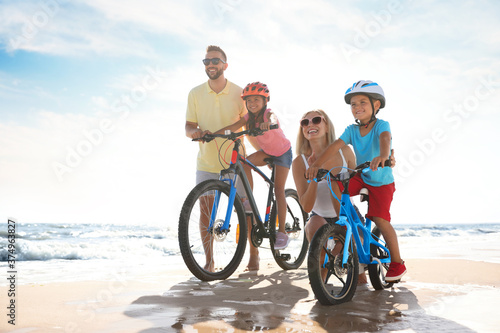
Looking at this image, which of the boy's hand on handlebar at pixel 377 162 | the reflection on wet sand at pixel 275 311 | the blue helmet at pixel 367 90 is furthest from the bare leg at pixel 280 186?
the boy's hand on handlebar at pixel 377 162

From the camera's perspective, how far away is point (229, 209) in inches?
158

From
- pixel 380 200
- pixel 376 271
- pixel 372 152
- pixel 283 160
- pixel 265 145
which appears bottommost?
pixel 376 271

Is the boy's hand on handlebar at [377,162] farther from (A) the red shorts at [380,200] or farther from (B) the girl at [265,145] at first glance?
(B) the girl at [265,145]

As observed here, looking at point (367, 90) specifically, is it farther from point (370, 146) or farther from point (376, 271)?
point (376, 271)

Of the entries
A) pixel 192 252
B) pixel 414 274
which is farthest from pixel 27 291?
pixel 414 274

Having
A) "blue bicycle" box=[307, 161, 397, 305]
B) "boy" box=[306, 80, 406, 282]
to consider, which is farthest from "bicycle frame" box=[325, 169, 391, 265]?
"boy" box=[306, 80, 406, 282]

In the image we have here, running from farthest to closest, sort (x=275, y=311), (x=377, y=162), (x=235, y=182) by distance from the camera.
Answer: (x=235, y=182)
(x=377, y=162)
(x=275, y=311)

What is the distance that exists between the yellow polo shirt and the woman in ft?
3.67

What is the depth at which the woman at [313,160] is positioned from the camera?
12.3 feet

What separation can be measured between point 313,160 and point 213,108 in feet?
4.98

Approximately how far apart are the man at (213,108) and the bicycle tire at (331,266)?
1859 mm

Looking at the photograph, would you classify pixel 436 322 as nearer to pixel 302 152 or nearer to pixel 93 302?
pixel 302 152

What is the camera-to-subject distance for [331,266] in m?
2.94

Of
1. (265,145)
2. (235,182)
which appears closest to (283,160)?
(265,145)
